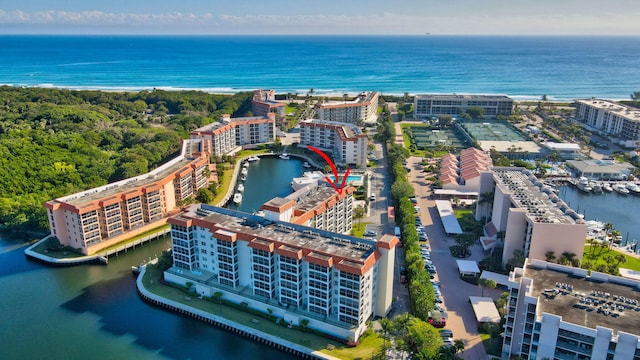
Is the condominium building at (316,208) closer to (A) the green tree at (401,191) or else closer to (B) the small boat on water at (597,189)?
(A) the green tree at (401,191)

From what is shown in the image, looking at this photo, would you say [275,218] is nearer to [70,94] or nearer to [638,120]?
[638,120]

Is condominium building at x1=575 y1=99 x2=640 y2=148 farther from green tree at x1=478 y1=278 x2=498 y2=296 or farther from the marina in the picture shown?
green tree at x1=478 y1=278 x2=498 y2=296

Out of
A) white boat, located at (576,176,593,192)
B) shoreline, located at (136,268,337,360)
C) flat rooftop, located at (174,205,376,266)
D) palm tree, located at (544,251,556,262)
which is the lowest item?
shoreline, located at (136,268,337,360)

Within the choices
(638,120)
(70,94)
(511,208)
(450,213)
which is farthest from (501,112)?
(70,94)

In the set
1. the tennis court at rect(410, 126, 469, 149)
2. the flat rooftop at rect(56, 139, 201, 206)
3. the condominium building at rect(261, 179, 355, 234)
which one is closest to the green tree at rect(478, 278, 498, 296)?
the condominium building at rect(261, 179, 355, 234)

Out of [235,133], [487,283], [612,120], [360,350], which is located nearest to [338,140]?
[235,133]

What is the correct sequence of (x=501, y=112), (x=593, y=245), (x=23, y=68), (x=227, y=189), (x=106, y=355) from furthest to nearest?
(x=23, y=68) → (x=501, y=112) → (x=227, y=189) → (x=593, y=245) → (x=106, y=355)
